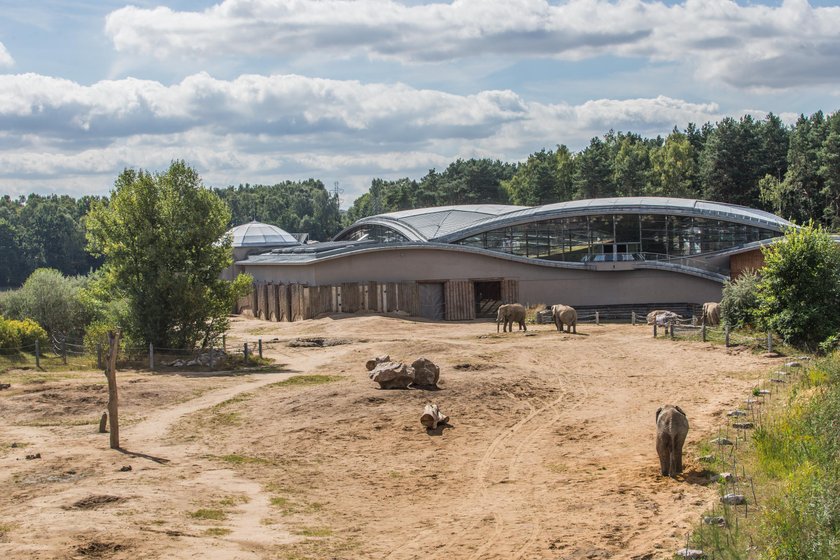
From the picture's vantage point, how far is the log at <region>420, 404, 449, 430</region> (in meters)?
24.8

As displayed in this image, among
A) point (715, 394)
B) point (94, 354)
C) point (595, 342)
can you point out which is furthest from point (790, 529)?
point (94, 354)

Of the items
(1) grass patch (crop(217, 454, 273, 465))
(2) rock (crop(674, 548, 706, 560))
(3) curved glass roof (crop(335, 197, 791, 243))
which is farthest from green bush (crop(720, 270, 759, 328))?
(2) rock (crop(674, 548, 706, 560))

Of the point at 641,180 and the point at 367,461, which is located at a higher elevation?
the point at 641,180

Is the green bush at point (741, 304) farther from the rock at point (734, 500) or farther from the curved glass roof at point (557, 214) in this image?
the rock at point (734, 500)

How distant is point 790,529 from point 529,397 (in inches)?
619

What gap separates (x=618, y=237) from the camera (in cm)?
5822

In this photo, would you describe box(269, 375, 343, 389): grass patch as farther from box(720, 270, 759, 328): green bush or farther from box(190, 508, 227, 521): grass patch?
box(720, 270, 759, 328): green bush

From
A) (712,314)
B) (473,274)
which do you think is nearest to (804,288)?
(712,314)

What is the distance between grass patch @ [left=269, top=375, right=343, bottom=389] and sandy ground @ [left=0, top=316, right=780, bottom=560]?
0.16m

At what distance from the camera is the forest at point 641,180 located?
8394 cm

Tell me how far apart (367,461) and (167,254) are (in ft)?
66.6

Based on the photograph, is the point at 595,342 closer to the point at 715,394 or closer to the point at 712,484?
the point at 715,394

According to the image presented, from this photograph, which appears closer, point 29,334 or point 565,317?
point 29,334

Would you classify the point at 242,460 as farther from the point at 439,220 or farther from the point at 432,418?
the point at 439,220
